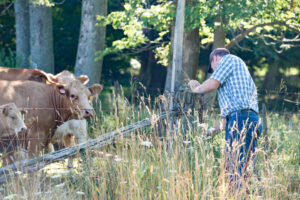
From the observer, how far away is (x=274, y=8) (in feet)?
32.9

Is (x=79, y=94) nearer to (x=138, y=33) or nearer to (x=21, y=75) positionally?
(x=21, y=75)

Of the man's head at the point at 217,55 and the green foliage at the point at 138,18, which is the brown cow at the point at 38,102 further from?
the green foliage at the point at 138,18

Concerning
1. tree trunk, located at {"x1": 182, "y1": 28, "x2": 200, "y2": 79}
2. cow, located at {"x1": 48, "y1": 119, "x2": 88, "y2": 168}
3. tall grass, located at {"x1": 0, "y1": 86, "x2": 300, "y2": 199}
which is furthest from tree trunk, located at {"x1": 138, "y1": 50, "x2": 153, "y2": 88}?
tall grass, located at {"x1": 0, "y1": 86, "x2": 300, "y2": 199}

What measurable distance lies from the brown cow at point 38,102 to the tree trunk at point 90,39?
3.41 m

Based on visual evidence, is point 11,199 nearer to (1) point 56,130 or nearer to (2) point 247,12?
(1) point 56,130

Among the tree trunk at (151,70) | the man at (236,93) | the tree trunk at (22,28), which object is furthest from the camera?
the tree trunk at (151,70)

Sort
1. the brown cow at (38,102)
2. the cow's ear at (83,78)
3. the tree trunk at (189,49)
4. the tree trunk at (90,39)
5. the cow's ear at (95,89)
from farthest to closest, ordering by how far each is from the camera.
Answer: the tree trunk at (90,39) < the tree trunk at (189,49) < the cow's ear at (83,78) < the cow's ear at (95,89) < the brown cow at (38,102)

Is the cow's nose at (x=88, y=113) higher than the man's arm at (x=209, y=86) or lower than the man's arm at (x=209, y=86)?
lower

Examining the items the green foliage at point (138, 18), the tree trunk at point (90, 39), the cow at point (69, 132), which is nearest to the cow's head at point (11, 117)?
the cow at point (69, 132)

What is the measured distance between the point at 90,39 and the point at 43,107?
161 inches

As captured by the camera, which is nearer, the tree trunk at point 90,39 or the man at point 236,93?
the man at point 236,93

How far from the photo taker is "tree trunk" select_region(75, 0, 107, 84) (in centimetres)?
1124

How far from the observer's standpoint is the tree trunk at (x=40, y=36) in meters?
12.5

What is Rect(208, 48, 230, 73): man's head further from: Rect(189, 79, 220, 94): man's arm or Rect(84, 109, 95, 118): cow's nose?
Rect(84, 109, 95, 118): cow's nose
